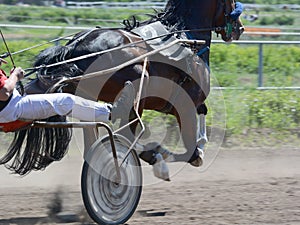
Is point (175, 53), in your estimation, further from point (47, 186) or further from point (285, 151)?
point (285, 151)

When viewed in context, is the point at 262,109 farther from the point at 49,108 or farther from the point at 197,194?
the point at 49,108

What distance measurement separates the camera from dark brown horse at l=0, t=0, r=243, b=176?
5641mm

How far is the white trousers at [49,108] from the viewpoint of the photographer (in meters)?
4.78

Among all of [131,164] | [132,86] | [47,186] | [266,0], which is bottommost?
[266,0]

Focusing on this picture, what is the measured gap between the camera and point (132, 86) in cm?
568

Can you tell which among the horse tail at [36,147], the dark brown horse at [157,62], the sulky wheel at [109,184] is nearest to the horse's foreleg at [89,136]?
the dark brown horse at [157,62]

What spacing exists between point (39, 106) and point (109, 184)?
0.86 metres

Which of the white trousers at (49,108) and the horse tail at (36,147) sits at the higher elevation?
the white trousers at (49,108)

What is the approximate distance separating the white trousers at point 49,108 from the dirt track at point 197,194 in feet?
2.87

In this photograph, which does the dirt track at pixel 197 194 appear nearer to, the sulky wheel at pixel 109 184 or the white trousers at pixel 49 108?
the sulky wheel at pixel 109 184

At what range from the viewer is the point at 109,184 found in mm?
5281

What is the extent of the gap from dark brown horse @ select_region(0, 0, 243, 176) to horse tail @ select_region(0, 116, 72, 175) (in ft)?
0.31

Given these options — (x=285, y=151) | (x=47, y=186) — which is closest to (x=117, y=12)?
(x=285, y=151)

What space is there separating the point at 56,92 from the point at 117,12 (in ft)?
57.6
